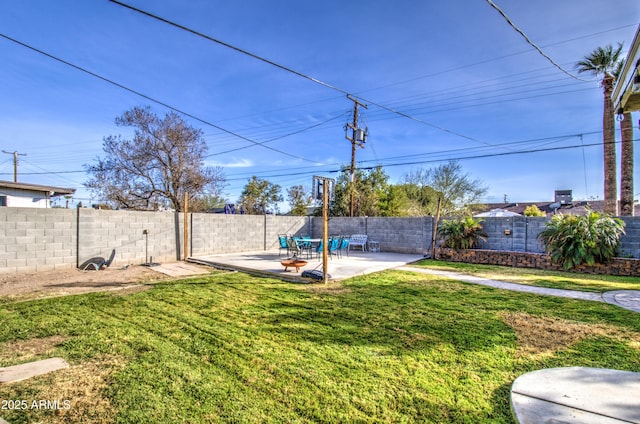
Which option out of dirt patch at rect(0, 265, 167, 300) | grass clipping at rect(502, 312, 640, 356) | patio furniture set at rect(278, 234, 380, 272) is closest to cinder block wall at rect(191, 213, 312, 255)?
patio furniture set at rect(278, 234, 380, 272)

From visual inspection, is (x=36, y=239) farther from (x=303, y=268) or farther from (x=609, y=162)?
(x=609, y=162)

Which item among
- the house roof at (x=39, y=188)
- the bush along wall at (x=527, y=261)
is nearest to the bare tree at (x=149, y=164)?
the house roof at (x=39, y=188)

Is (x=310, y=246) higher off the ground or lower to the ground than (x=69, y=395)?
higher

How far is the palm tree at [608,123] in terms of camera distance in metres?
11.2

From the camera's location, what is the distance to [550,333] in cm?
387

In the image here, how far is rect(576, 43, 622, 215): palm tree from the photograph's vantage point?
11.2 metres

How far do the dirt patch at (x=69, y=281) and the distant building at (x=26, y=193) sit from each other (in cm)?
646

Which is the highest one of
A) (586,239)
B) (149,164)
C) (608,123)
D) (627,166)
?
(608,123)

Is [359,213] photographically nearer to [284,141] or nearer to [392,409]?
[284,141]

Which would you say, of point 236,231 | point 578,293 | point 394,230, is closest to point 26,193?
point 236,231

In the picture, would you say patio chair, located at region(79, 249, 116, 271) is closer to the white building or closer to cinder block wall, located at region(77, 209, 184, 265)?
cinder block wall, located at region(77, 209, 184, 265)

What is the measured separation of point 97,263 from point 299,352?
8.19m

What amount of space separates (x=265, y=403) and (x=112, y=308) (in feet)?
12.7

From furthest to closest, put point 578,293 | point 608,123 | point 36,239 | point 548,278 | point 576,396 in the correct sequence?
point 608,123 < point 36,239 < point 548,278 < point 578,293 < point 576,396
